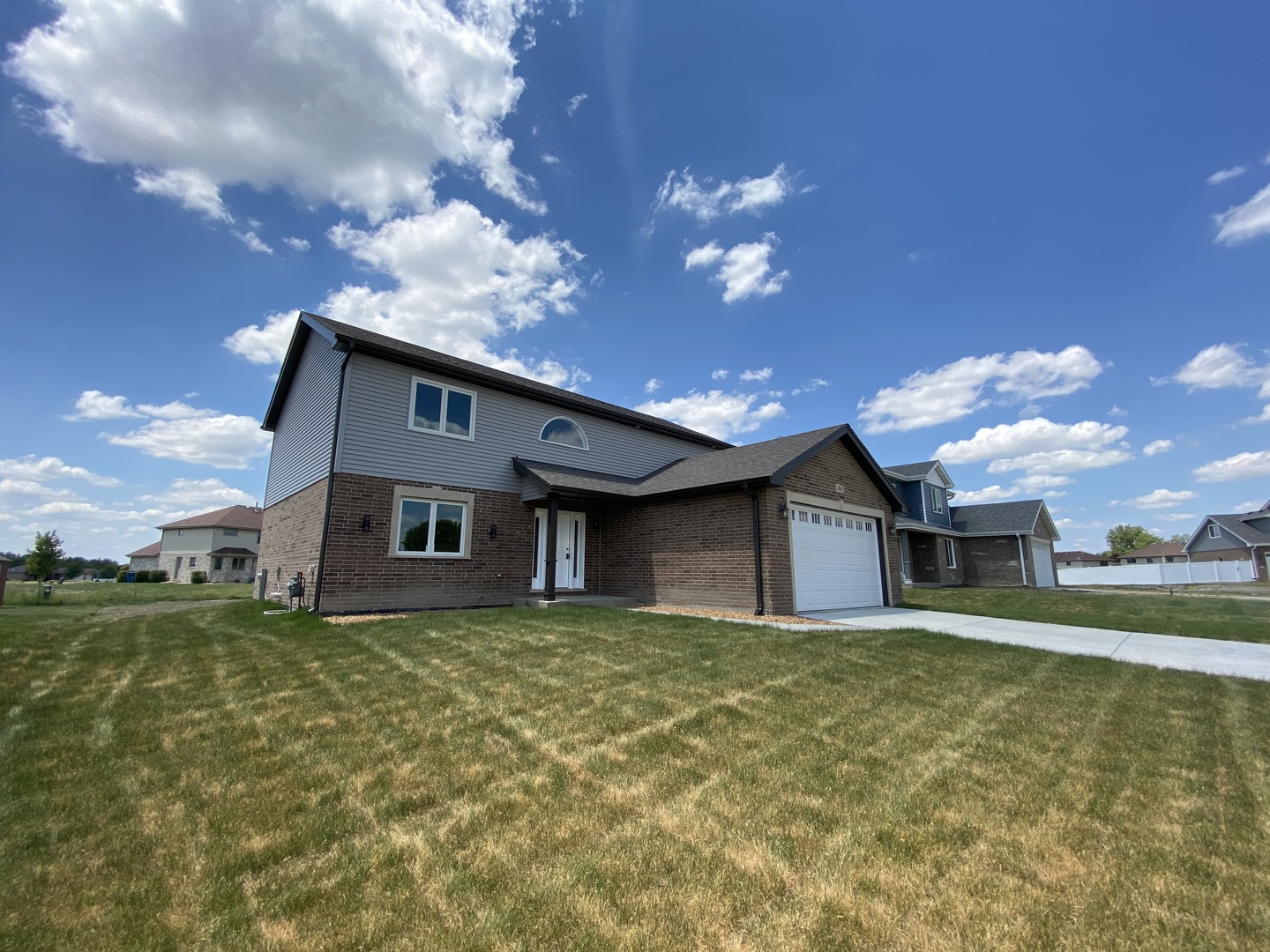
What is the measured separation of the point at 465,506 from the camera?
12.2 meters

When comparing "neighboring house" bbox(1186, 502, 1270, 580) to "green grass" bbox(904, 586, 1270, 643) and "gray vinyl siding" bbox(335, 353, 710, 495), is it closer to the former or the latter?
"green grass" bbox(904, 586, 1270, 643)

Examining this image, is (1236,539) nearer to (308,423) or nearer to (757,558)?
(757,558)

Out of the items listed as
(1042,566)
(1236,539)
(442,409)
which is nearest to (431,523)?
(442,409)

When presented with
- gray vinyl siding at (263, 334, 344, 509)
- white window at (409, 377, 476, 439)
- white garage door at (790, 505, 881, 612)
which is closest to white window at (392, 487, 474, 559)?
white window at (409, 377, 476, 439)

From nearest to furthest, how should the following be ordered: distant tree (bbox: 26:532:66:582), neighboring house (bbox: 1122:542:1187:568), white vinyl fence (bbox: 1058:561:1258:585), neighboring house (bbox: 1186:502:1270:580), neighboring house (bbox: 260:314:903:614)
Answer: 1. neighboring house (bbox: 260:314:903:614)
2. distant tree (bbox: 26:532:66:582)
3. white vinyl fence (bbox: 1058:561:1258:585)
4. neighboring house (bbox: 1186:502:1270:580)
5. neighboring house (bbox: 1122:542:1187:568)

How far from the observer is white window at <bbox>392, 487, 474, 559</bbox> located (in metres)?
11.3

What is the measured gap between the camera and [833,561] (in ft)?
43.1

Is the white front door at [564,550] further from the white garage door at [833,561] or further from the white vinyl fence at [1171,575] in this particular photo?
the white vinyl fence at [1171,575]

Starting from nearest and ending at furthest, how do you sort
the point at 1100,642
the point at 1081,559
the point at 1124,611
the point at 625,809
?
the point at 625,809
the point at 1100,642
the point at 1124,611
the point at 1081,559

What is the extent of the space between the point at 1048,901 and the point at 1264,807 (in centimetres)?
218

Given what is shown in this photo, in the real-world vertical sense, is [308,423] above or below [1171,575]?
above

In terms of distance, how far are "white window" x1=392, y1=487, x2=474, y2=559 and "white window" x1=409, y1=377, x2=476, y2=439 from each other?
4.79 ft

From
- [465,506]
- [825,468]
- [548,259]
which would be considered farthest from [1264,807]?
[548,259]

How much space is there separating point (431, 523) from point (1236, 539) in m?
58.2
